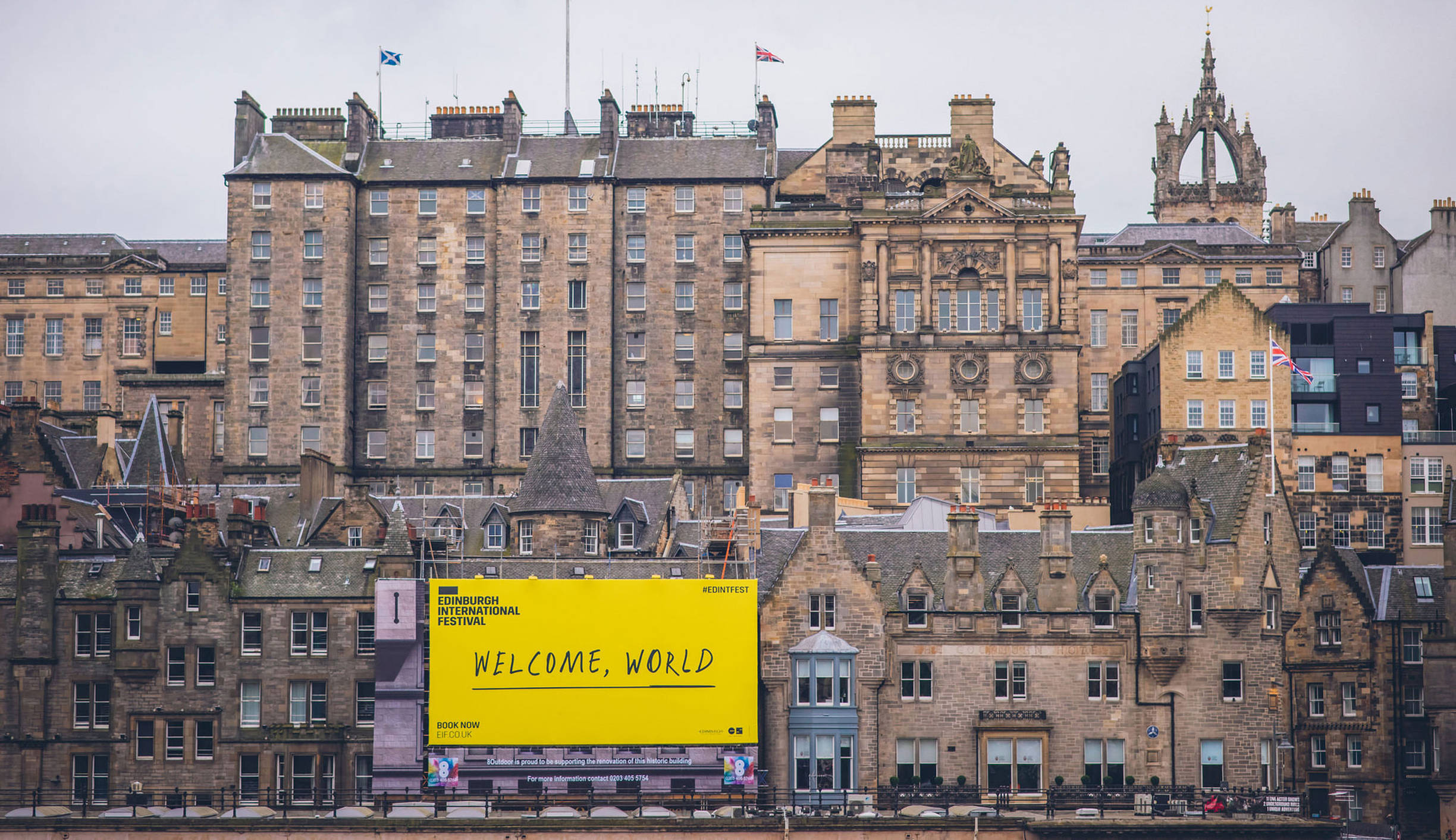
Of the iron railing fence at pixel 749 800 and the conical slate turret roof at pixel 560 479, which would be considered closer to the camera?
the iron railing fence at pixel 749 800

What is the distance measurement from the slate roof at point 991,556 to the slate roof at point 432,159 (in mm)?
42583

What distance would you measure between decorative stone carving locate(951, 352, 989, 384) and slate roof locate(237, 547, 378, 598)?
114 feet

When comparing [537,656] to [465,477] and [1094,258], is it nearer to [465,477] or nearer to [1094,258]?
[465,477]

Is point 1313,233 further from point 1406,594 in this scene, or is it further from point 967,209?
point 1406,594

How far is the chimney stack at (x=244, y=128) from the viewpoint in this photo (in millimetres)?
123500

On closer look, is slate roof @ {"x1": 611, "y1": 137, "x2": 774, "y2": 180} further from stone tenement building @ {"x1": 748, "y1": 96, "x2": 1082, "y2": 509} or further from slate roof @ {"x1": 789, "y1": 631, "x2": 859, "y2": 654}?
slate roof @ {"x1": 789, "y1": 631, "x2": 859, "y2": 654}

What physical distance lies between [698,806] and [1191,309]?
41.6m

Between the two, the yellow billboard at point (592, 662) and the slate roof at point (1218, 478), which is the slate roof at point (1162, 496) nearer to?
the slate roof at point (1218, 478)

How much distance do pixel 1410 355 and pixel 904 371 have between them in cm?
2851

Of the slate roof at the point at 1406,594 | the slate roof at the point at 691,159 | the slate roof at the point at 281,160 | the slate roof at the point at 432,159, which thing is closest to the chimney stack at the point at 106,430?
the slate roof at the point at 281,160

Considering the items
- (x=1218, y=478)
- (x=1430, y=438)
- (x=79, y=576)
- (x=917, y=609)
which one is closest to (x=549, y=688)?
(x=917, y=609)

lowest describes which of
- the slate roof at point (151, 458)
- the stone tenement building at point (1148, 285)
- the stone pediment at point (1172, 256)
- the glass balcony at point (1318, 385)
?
the slate roof at point (151, 458)

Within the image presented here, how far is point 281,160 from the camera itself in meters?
122

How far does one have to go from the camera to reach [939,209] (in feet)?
368
